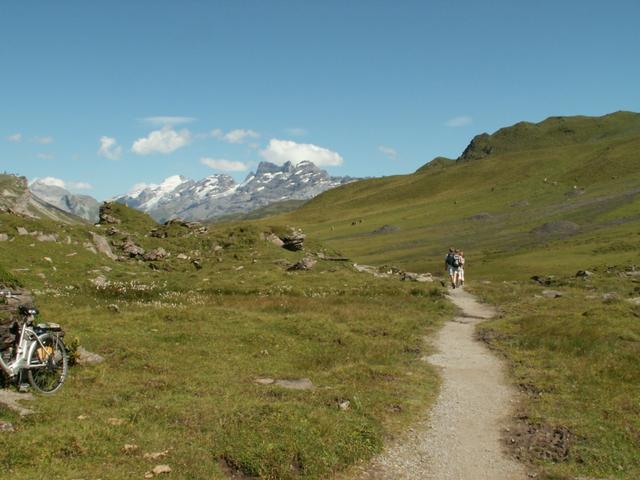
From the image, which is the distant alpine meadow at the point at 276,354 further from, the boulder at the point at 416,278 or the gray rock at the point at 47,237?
the boulder at the point at 416,278

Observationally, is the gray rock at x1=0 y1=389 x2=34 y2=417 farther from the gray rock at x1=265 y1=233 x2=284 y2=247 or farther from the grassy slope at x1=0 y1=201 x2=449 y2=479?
the gray rock at x1=265 y1=233 x2=284 y2=247

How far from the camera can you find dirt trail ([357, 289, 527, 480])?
1310cm

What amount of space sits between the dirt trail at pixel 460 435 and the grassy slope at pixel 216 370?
2.24ft

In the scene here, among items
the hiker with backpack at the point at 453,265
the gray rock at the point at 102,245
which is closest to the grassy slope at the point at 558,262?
the hiker with backpack at the point at 453,265

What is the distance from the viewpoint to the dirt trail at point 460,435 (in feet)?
43.0

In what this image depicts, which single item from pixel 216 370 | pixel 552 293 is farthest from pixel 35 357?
pixel 552 293

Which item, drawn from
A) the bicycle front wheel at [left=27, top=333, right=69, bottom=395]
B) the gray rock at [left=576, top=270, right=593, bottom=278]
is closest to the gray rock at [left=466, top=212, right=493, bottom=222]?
the gray rock at [left=576, top=270, right=593, bottom=278]

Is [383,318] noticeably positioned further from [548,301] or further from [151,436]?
[151,436]

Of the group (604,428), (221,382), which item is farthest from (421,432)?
(221,382)

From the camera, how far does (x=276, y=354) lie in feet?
78.4

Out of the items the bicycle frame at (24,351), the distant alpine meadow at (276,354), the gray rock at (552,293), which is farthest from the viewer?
the gray rock at (552,293)

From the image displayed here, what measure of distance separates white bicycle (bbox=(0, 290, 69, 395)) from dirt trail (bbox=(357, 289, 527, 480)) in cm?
975

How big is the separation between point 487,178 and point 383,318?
174760 mm

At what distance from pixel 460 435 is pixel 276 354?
10.2 m
